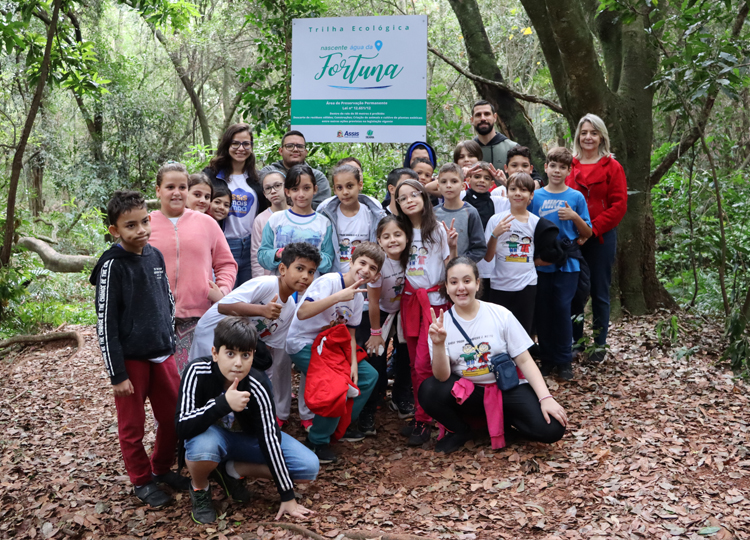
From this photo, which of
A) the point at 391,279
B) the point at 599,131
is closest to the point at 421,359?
the point at 391,279

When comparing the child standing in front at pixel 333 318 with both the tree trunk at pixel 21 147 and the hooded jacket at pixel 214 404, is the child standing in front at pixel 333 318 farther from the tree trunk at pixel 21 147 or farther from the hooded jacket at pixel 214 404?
the tree trunk at pixel 21 147

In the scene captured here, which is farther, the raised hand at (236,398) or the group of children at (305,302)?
the group of children at (305,302)

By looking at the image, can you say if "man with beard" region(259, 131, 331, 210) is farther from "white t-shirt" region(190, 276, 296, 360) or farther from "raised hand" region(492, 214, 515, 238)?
"raised hand" region(492, 214, 515, 238)

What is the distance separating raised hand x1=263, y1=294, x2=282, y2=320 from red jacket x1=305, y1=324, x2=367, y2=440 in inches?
13.8

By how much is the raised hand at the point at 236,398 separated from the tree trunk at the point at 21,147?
3884mm

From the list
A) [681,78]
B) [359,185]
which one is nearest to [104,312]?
[359,185]

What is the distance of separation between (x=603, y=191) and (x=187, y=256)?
3.21m

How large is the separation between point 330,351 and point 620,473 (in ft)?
5.96

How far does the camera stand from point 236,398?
289 cm

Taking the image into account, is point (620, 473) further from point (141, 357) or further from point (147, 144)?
point (147, 144)

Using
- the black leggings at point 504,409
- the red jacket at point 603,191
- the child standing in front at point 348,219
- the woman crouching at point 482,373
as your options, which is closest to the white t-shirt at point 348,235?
the child standing in front at point 348,219

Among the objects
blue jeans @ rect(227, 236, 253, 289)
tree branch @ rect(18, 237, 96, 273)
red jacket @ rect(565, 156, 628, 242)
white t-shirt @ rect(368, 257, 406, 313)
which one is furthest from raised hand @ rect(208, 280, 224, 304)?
tree branch @ rect(18, 237, 96, 273)

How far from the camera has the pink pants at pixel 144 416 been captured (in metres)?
3.18

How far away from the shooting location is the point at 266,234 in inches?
162
